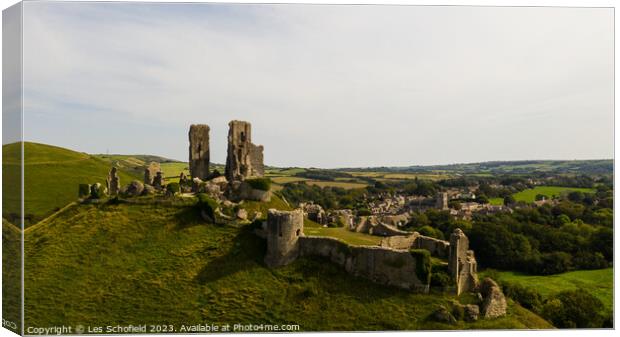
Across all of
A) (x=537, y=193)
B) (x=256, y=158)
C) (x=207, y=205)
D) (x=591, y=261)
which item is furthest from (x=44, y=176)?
(x=537, y=193)

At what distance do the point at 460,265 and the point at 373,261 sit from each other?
464cm

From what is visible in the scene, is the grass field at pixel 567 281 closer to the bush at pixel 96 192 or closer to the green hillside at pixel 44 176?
the bush at pixel 96 192

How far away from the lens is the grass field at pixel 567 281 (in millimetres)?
48781

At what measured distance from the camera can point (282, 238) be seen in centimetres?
2762

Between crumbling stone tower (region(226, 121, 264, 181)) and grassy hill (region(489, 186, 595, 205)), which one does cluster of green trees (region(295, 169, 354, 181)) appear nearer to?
grassy hill (region(489, 186, 595, 205))

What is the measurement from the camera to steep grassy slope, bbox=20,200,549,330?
976 inches

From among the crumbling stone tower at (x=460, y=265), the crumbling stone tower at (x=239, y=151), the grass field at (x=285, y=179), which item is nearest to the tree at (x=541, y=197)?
the grass field at (x=285, y=179)

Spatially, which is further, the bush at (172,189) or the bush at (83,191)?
the bush at (83,191)

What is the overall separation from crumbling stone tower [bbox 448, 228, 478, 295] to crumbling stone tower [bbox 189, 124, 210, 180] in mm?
23544

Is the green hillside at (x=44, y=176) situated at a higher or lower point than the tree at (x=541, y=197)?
higher

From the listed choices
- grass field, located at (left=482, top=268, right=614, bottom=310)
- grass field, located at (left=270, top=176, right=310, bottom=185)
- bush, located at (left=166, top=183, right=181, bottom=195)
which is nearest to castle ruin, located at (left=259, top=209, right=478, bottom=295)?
bush, located at (left=166, top=183, right=181, bottom=195)

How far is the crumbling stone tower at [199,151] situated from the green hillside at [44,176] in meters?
10.4

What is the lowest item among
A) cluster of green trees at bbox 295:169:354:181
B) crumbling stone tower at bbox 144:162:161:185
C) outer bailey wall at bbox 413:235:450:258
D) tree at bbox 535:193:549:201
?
tree at bbox 535:193:549:201

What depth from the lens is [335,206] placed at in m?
102
